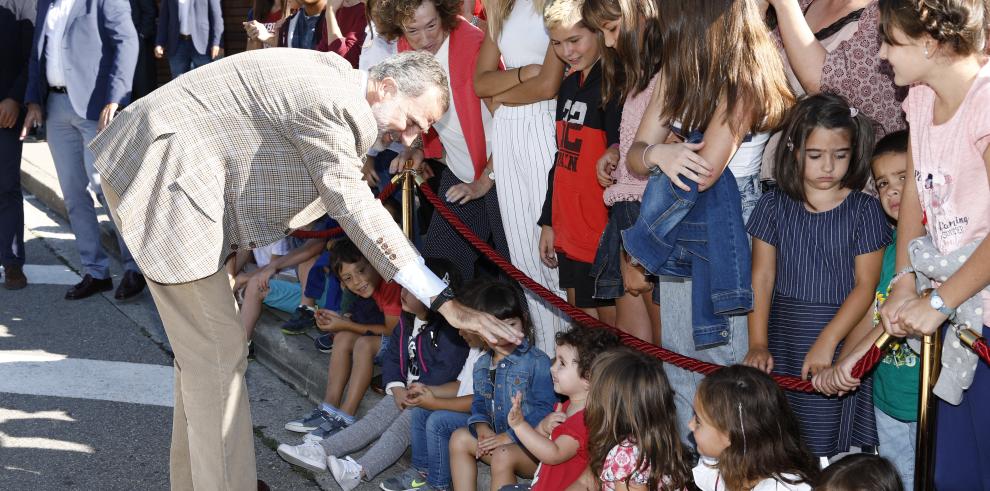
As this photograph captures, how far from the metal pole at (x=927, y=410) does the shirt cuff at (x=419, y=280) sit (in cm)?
154

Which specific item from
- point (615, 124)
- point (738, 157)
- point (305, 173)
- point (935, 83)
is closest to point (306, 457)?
point (305, 173)

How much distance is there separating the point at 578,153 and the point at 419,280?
1.11 meters

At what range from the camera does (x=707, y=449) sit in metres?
3.27

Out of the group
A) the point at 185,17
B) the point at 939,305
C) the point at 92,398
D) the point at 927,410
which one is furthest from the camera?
the point at 185,17

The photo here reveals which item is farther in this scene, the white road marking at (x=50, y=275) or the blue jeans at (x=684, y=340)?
the white road marking at (x=50, y=275)

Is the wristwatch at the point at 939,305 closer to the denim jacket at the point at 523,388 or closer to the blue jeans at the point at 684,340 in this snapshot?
the blue jeans at the point at 684,340

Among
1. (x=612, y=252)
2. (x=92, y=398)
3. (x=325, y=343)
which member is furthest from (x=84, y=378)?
(x=612, y=252)

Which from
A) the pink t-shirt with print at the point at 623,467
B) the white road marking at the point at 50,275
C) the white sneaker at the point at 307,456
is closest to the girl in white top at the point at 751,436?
the pink t-shirt with print at the point at 623,467

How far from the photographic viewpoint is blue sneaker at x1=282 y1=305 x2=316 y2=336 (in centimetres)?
621

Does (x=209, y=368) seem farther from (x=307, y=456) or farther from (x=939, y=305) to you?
(x=939, y=305)

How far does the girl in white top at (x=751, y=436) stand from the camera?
314 centimetres

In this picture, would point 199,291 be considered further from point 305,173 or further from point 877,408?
point 877,408

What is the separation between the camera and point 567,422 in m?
3.91

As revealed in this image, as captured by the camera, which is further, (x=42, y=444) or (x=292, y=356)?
(x=292, y=356)
